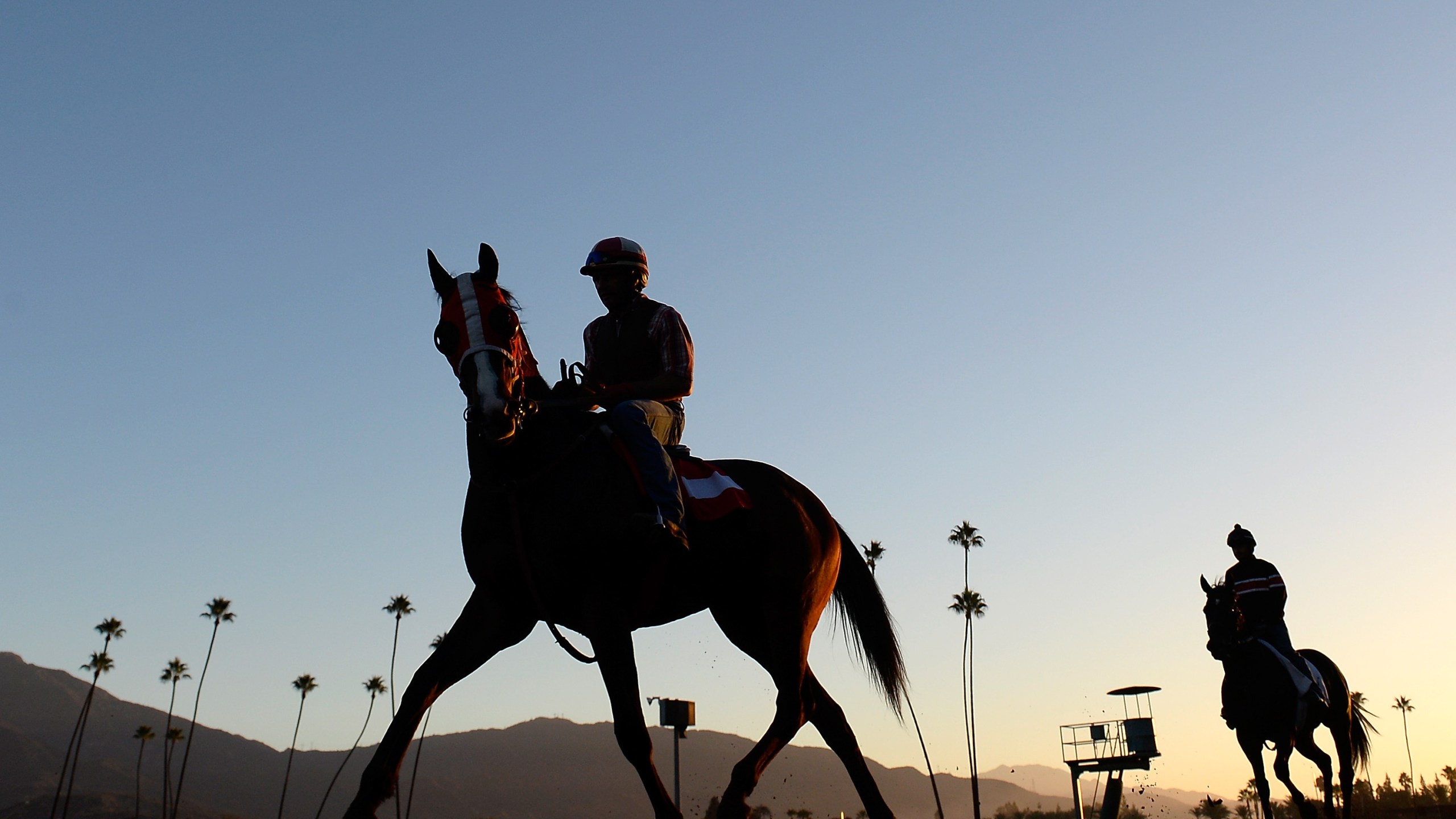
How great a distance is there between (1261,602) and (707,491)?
1036 centimetres

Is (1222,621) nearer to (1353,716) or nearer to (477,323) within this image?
(1353,716)

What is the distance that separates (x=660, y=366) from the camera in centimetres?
687

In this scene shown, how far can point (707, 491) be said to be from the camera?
676 cm

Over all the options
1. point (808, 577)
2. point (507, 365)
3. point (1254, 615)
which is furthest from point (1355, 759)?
point (507, 365)

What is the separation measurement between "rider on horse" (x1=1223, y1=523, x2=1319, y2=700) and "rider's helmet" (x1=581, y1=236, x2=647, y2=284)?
1031 cm

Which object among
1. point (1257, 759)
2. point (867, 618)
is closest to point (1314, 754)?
point (1257, 759)

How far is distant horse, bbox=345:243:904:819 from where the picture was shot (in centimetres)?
575

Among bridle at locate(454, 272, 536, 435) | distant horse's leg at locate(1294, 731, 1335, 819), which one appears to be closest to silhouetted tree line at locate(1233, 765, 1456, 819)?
distant horse's leg at locate(1294, 731, 1335, 819)

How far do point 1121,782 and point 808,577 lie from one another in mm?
26329

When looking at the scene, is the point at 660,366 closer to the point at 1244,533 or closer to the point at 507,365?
the point at 507,365

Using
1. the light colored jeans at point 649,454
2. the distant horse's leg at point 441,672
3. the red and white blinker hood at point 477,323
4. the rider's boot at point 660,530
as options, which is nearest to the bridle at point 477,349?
the red and white blinker hood at point 477,323

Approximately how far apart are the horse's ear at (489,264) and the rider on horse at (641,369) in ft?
3.06

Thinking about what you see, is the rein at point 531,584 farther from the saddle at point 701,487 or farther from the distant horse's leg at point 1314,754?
the distant horse's leg at point 1314,754

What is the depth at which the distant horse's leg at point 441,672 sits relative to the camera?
18.5 feet
